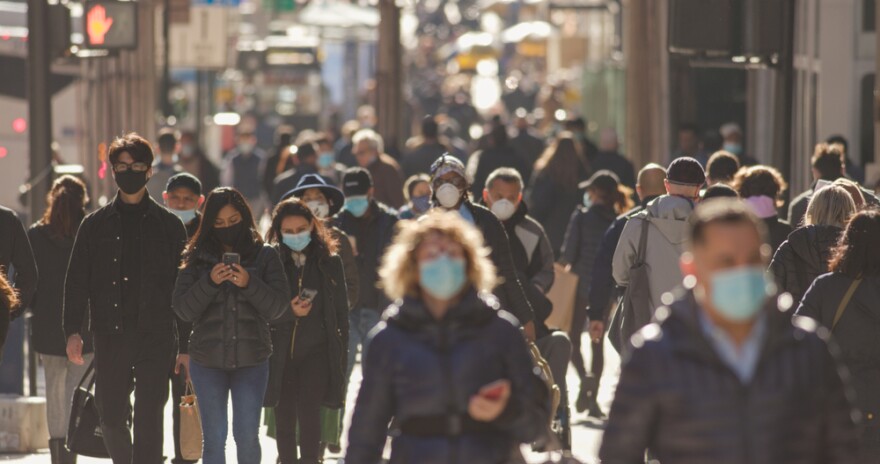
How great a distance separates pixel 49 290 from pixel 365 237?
2.23 m

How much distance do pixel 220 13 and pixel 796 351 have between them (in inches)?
989

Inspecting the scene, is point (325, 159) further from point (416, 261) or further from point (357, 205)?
point (416, 261)

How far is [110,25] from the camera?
14945mm

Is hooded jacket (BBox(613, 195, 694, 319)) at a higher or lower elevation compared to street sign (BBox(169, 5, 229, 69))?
lower

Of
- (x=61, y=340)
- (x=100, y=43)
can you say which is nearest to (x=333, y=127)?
(x=100, y=43)

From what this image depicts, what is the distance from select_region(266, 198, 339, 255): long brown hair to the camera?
10219 millimetres

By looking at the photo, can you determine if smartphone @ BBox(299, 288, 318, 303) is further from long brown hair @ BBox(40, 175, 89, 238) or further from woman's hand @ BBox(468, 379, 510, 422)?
woman's hand @ BBox(468, 379, 510, 422)

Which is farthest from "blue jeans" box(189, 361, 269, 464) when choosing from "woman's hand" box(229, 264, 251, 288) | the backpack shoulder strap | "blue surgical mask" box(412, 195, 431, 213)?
"blue surgical mask" box(412, 195, 431, 213)

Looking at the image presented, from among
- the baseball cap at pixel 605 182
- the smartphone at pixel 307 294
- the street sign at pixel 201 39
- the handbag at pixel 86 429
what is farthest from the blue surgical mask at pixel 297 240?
the street sign at pixel 201 39

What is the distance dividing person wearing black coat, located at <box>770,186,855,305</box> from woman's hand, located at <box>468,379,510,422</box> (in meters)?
3.60

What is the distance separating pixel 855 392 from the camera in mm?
8375

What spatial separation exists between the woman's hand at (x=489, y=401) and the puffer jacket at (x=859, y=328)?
258 centimetres

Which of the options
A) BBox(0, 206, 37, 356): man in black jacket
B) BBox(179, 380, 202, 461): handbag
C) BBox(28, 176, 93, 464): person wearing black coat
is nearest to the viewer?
BBox(179, 380, 202, 461): handbag

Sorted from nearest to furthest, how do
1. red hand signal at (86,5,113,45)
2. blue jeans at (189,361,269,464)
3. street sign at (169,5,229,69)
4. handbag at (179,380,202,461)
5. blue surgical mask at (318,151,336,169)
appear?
blue jeans at (189,361,269,464) → handbag at (179,380,202,461) → red hand signal at (86,5,113,45) → blue surgical mask at (318,151,336,169) → street sign at (169,5,229,69)
